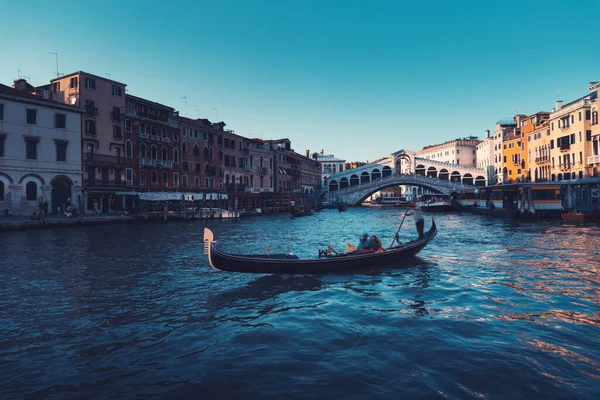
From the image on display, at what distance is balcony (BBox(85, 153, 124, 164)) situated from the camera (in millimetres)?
28391

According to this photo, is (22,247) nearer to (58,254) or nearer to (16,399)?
(58,254)

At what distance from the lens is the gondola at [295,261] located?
8938 mm

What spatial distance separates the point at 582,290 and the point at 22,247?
18881 mm

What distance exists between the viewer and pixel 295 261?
9.55 m

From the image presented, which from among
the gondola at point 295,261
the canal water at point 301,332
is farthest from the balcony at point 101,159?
the gondola at point 295,261

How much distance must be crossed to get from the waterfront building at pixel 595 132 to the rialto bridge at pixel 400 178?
23.3 meters

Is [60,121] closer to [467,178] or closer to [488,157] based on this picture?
[488,157]

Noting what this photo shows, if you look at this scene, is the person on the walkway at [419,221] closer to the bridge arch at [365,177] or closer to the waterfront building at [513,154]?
the waterfront building at [513,154]

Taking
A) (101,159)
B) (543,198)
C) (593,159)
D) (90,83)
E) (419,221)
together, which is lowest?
(419,221)

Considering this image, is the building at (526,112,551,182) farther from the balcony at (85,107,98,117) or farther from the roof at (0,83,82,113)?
the roof at (0,83,82,113)

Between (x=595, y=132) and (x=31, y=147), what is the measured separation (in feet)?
141

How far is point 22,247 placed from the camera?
15.6 metres

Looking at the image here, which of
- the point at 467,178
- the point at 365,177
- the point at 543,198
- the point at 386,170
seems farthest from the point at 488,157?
the point at 543,198

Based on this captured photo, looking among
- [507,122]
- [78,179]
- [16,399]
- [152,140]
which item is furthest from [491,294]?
[507,122]
